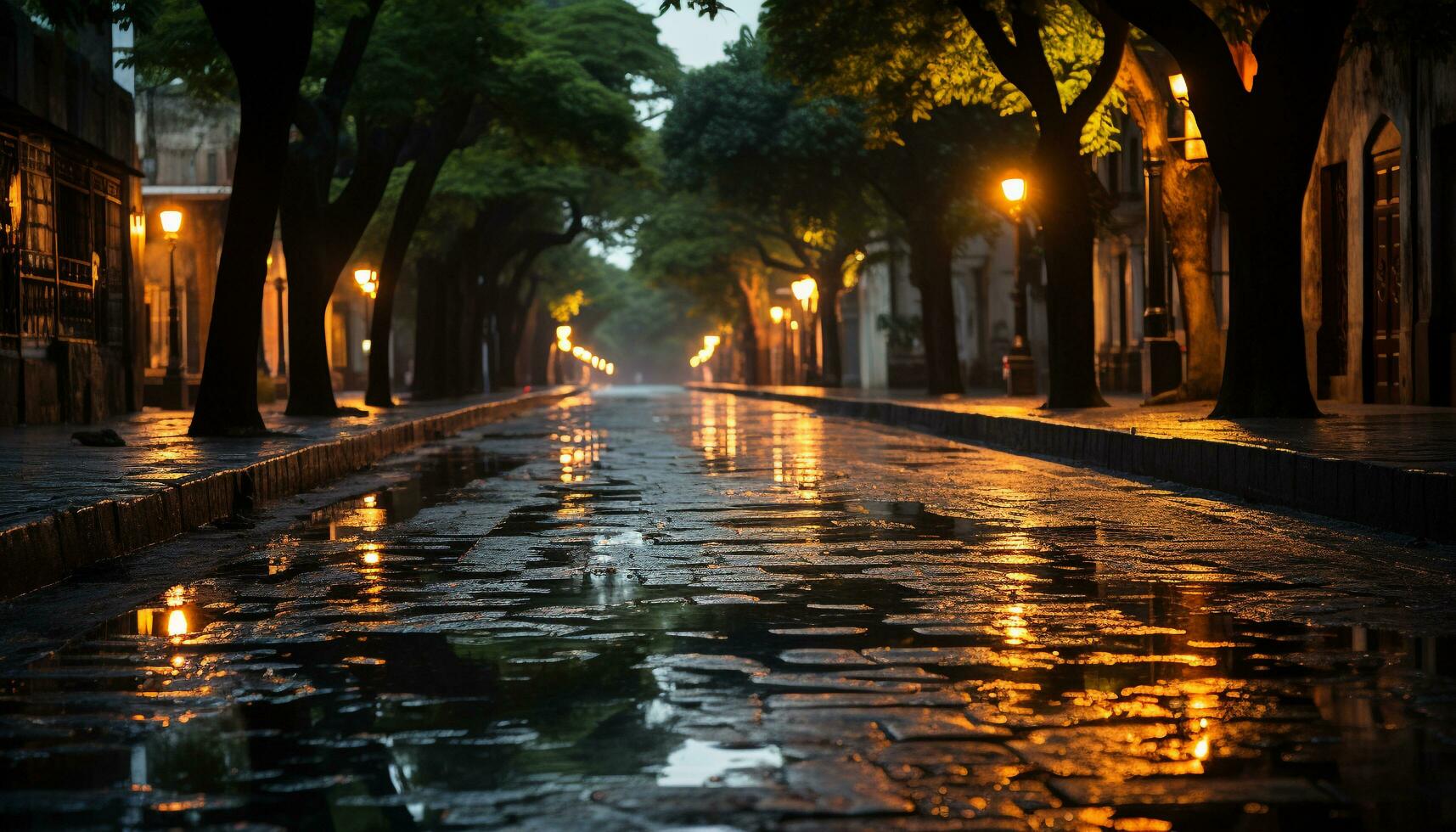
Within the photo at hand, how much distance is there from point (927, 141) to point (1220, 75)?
864 inches

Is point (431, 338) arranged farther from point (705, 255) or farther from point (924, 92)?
point (705, 255)

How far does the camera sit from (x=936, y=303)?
40594 millimetres

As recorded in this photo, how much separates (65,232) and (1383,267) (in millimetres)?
18253

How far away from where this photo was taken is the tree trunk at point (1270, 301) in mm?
18828

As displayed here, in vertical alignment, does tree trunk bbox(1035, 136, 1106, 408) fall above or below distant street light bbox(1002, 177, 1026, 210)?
below

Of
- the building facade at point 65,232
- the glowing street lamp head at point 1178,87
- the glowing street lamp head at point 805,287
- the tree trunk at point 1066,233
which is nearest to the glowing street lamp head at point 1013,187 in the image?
the tree trunk at point 1066,233

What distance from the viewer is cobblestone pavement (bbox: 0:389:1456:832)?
166 inches

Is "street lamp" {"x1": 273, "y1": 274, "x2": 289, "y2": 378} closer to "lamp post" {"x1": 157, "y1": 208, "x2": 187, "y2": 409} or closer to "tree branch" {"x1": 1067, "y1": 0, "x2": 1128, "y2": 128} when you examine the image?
"lamp post" {"x1": 157, "y1": 208, "x2": 187, "y2": 409}

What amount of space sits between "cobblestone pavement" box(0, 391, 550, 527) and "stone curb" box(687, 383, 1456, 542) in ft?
23.0

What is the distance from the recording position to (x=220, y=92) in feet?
102

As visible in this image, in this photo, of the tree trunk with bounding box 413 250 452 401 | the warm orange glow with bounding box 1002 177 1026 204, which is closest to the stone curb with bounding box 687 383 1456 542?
the warm orange glow with bounding box 1002 177 1026 204

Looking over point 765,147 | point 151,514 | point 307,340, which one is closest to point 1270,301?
point 151,514

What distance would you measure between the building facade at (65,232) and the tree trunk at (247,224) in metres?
3.75

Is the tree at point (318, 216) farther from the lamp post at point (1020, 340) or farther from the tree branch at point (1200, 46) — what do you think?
the tree branch at point (1200, 46)
